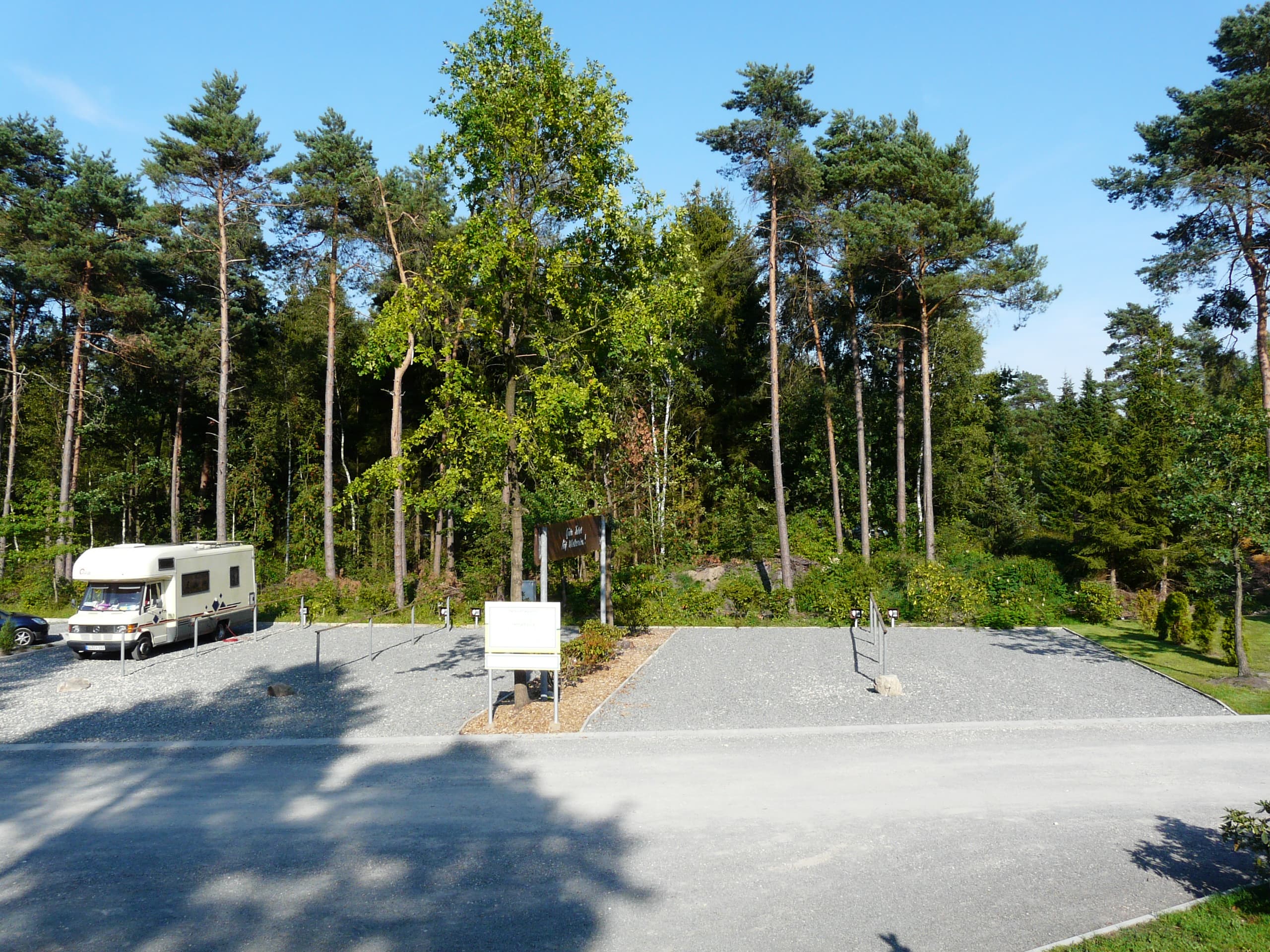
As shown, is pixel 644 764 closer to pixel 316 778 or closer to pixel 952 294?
pixel 316 778

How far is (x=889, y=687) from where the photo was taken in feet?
43.6

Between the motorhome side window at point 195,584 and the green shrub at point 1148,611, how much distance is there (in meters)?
23.0

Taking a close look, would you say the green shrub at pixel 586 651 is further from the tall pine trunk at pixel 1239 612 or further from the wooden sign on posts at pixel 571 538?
the tall pine trunk at pixel 1239 612

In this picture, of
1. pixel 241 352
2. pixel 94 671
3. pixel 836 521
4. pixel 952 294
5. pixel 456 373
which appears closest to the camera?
pixel 456 373

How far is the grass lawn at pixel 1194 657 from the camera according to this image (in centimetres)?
1282

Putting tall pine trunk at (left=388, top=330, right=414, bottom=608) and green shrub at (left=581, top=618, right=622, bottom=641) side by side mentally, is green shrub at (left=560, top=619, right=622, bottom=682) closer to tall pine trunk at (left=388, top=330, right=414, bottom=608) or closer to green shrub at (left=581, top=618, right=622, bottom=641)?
green shrub at (left=581, top=618, right=622, bottom=641)

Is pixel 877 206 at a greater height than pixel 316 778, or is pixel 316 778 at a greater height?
pixel 877 206

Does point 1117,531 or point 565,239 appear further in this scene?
point 1117,531

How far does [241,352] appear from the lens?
30234 millimetres

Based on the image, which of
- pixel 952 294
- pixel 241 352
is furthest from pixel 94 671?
pixel 952 294

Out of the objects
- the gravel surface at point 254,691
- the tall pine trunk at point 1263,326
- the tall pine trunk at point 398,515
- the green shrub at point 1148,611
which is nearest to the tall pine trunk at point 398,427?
the tall pine trunk at point 398,515

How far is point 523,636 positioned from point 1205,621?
570 inches

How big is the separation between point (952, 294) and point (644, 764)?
19.0m

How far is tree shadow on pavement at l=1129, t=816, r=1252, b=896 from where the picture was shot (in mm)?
6637
